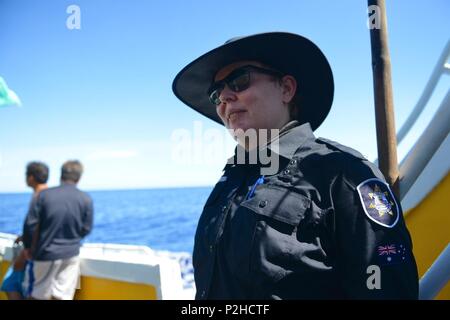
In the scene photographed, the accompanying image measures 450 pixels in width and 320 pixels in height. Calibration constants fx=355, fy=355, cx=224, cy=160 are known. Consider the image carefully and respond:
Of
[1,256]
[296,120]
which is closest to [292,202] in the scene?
[296,120]

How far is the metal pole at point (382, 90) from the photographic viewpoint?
1661mm

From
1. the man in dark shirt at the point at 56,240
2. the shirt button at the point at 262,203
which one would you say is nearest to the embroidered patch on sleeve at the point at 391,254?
the shirt button at the point at 262,203

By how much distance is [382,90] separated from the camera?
1.66 m

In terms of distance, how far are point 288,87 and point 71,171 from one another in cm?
307

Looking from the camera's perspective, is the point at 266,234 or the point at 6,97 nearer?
the point at 266,234

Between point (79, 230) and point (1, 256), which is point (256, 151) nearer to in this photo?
point (79, 230)

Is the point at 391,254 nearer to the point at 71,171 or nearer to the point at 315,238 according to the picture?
the point at 315,238

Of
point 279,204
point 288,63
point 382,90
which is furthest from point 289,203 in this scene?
point 382,90

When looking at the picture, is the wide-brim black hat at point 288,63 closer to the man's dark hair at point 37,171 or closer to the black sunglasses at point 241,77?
the black sunglasses at point 241,77

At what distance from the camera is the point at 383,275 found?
0.90 m

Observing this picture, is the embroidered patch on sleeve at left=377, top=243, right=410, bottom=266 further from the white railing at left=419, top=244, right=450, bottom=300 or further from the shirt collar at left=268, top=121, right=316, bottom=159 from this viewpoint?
the shirt collar at left=268, top=121, right=316, bottom=159

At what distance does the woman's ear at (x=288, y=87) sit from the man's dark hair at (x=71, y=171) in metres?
3.05

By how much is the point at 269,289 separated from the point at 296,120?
688mm
